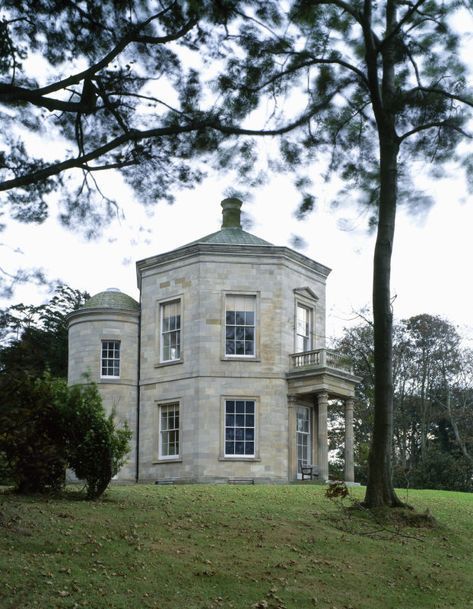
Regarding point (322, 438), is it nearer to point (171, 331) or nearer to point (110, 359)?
point (171, 331)

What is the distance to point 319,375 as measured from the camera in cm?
2858

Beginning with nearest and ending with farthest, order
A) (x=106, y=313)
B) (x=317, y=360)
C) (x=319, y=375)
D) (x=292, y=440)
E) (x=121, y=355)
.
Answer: (x=319, y=375) < (x=292, y=440) < (x=317, y=360) < (x=121, y=355) < (x=106, y=313)

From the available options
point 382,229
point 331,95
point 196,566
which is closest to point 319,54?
point 331,95

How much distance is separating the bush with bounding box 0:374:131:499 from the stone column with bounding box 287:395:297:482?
14030 millimetres

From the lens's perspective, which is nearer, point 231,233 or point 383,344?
point 383,344

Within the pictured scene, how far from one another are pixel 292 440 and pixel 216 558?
17089 mm

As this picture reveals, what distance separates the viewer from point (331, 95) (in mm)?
15648

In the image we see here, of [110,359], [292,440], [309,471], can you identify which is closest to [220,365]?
[292,440]

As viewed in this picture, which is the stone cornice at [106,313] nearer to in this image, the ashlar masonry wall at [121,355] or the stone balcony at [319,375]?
the ashlar masonry wall at [121,355]

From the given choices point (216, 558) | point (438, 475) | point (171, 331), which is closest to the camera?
point (216, 558)

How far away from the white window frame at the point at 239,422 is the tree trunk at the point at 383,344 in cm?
1244

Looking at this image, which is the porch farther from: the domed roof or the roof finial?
the domed roof

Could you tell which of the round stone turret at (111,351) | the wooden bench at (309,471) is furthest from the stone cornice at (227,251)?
the wooden bench at (309,471)

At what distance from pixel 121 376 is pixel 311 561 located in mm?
19024
